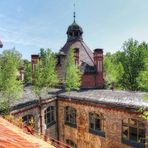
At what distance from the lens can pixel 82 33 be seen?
31.3 meters

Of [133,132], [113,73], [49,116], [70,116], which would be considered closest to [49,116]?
[49,116]

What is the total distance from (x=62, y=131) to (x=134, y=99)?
828cm

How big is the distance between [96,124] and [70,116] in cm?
314

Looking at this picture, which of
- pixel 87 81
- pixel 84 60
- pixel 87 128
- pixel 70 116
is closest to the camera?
pixel 87 128

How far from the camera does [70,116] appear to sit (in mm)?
19625

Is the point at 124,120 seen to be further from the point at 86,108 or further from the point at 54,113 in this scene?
the point at 54,113

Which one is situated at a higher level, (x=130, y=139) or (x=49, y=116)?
(x=49, y=116)

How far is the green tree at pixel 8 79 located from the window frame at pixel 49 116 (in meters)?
4.62

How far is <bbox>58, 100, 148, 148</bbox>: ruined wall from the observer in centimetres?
1571

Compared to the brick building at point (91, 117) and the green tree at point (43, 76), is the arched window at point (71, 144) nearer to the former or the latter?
the brick building at point (91, 117)

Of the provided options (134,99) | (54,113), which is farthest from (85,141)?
(134,99)

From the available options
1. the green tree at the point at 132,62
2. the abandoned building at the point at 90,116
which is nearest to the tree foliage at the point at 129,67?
Result: the green tree at the point at 132,62

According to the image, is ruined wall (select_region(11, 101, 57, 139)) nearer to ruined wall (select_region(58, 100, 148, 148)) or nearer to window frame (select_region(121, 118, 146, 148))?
ruined wall (select_region(58, 100, 148, 148))

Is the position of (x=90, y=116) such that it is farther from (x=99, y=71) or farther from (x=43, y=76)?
(x=99, y=71)
